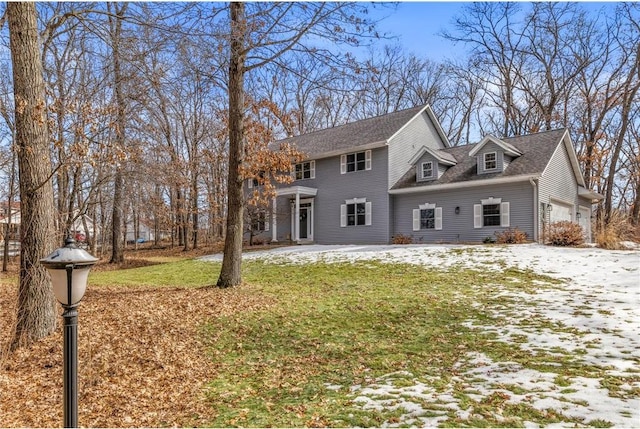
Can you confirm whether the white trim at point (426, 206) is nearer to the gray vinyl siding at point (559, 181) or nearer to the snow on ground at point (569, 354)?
the gray vinyl siding at point (559, 181)

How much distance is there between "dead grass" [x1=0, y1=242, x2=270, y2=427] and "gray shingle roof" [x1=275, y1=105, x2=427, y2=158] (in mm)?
14206

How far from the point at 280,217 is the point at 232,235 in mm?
14225

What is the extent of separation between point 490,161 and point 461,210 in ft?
8.09

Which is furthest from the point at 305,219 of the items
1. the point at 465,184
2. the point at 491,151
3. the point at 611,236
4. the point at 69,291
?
the point at 69,291

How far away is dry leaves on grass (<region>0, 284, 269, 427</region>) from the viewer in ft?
13.4

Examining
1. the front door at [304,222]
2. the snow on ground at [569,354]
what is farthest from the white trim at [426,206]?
the snow on ground at [569,354]

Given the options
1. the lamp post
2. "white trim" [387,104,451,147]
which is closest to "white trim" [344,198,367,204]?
"white trim" [387,104,451,147]

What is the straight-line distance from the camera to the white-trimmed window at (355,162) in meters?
20.4

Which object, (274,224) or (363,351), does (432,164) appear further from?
(363,351)

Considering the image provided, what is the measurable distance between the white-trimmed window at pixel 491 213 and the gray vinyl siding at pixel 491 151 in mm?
1286

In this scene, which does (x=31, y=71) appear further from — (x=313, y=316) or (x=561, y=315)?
(x=561, y=315)

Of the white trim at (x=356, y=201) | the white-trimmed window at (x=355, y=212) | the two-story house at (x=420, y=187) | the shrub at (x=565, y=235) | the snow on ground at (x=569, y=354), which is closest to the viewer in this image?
the snow on ground at (x=569, y=354)

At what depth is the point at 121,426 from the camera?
153 inches

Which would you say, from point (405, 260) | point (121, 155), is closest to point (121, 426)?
point (121, 155)
